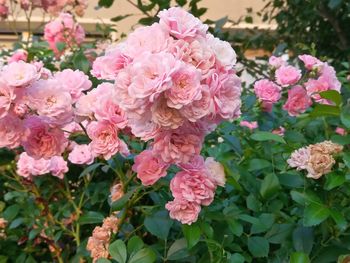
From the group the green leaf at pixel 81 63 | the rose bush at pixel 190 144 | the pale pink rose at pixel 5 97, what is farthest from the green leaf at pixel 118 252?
the green leaf at pixel 81 63

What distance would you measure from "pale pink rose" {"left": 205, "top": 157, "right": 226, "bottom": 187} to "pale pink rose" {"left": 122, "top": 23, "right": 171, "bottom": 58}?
24cm

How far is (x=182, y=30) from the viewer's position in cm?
96

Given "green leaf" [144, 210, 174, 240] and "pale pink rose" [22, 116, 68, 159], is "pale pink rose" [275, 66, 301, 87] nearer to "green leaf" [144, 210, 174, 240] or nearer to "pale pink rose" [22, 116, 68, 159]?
"green leaf" [144, 210, 174, 240]

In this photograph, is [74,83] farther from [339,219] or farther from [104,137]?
[339,219]

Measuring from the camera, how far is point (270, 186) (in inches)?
Answer: 47.3

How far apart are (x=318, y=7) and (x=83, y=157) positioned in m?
2.83

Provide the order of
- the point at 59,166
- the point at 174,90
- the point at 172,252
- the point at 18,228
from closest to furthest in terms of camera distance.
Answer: the point at 174,90, the point at 172,252, the point at 59,166, the point at 18,228

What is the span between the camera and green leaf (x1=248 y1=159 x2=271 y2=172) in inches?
49.1

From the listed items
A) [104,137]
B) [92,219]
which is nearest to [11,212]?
[92,219]

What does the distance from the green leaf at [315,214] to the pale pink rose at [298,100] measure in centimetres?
51

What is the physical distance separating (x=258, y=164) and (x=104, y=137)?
1.21ft

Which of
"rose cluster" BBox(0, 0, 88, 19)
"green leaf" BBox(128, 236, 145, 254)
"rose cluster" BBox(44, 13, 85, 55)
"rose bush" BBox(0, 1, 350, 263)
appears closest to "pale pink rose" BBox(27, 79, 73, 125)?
"rose bush" BBox(0, 1, 350, 263)

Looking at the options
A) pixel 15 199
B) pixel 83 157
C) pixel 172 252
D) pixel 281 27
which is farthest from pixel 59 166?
pixel 281 27

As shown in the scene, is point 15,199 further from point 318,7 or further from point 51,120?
point 318,7
